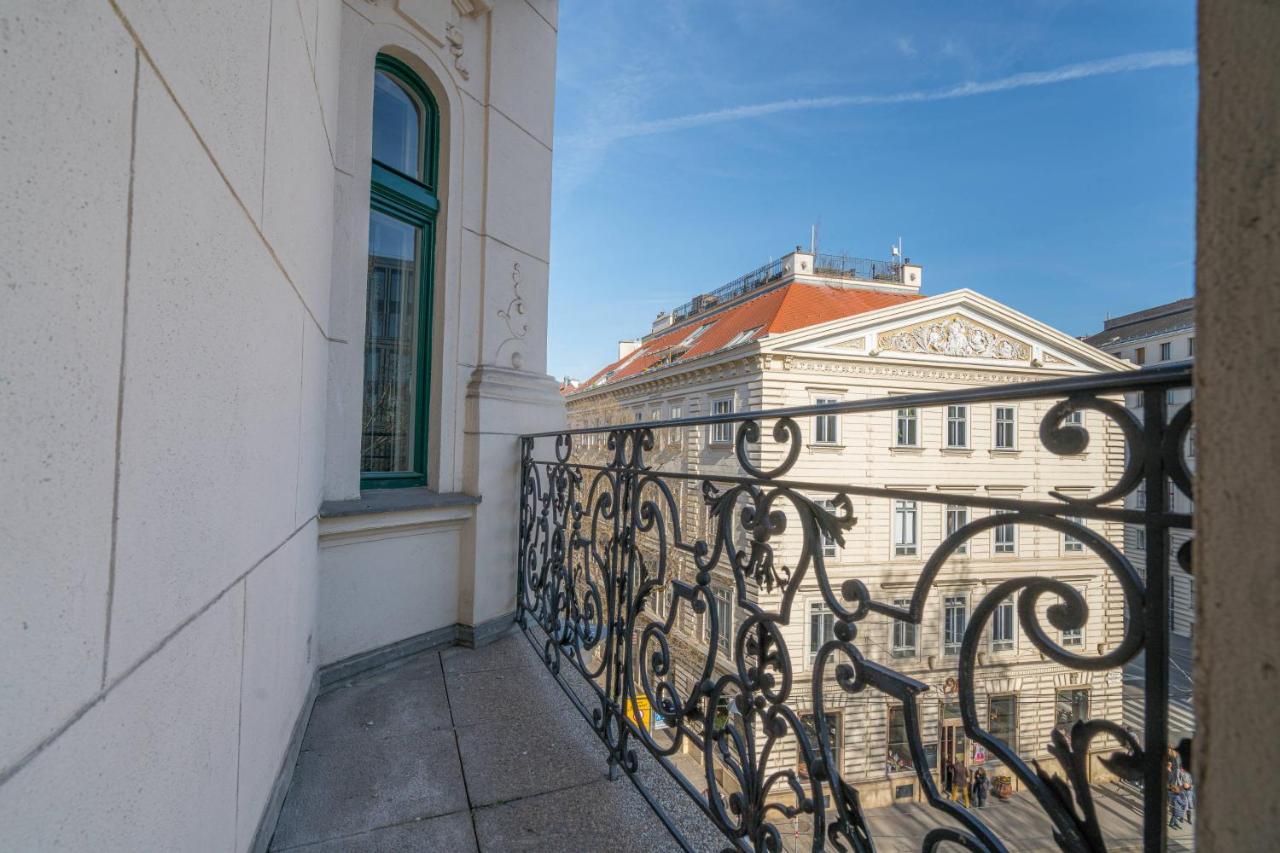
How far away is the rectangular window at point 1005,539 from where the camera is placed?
2.92ft

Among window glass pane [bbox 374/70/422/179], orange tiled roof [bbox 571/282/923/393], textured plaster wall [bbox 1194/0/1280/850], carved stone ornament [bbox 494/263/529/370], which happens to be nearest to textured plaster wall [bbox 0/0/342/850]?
textured plaster wall [bbox 1194/0/1280/850]

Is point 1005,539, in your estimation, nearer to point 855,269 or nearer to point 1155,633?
point 1155,633

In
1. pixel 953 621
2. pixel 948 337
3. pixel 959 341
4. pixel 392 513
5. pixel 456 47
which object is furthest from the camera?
pixel 959 341

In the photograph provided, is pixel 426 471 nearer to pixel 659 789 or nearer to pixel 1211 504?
pixel 659 789

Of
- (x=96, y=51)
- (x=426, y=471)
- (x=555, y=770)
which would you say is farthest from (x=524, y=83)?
(x=555, y=770)

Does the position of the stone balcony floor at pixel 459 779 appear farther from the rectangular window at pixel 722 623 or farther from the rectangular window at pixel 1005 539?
the rectangular window at pixel 1005 539

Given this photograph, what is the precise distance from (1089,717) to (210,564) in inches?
55.9

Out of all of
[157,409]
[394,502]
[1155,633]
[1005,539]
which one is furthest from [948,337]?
[157,409]

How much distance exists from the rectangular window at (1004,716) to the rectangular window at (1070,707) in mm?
106

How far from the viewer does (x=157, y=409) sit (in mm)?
761

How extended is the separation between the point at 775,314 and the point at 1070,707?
62.5ft

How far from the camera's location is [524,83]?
3.76 meters

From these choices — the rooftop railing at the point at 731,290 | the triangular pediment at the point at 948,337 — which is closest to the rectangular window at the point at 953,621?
the triangular pediment at the point at 948,337

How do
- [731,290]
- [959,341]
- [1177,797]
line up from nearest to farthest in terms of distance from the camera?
[1177,797] < [959,341] < [731,290]
